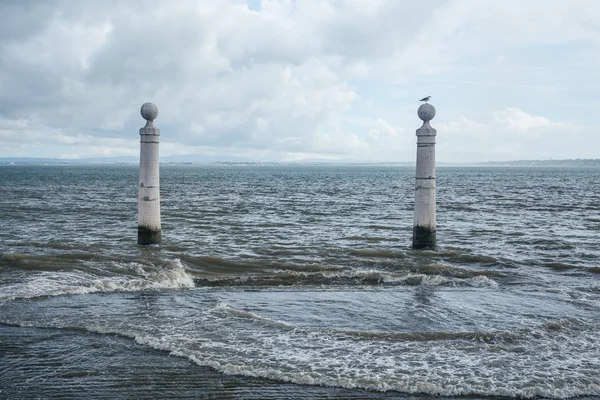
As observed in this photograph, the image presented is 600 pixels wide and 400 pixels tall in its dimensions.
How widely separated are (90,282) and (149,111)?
20.7 feet

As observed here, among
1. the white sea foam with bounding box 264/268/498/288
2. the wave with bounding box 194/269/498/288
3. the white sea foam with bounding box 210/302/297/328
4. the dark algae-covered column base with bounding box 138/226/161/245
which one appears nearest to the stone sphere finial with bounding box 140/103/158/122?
the dark algae-covered column base with bounding box 138/226/161/245

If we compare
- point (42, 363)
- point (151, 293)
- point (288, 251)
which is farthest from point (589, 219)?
point (42, 363)

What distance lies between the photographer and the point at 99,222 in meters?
27.5

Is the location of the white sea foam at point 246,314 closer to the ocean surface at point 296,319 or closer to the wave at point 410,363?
the ocean surface at point 296,319

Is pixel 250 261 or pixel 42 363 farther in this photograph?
pixel 250 261

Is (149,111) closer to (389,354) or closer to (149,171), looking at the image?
(149,171)

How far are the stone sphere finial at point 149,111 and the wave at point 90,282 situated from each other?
4.84m

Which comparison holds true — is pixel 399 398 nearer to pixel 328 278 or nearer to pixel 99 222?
pixel 328 278

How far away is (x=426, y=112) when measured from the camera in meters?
16.7

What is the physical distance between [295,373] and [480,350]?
2955mm

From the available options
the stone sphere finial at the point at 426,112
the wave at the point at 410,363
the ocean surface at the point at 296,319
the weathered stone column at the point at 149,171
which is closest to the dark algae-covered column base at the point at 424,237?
the ocean surface at the point at 296,319

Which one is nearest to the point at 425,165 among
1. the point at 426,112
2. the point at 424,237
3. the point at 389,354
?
the point at 426,112

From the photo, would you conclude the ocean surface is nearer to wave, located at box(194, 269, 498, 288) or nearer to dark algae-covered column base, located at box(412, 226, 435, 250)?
wave, located at box(194, 269, 498, 288)

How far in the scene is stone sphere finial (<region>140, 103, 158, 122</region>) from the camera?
17109mm
